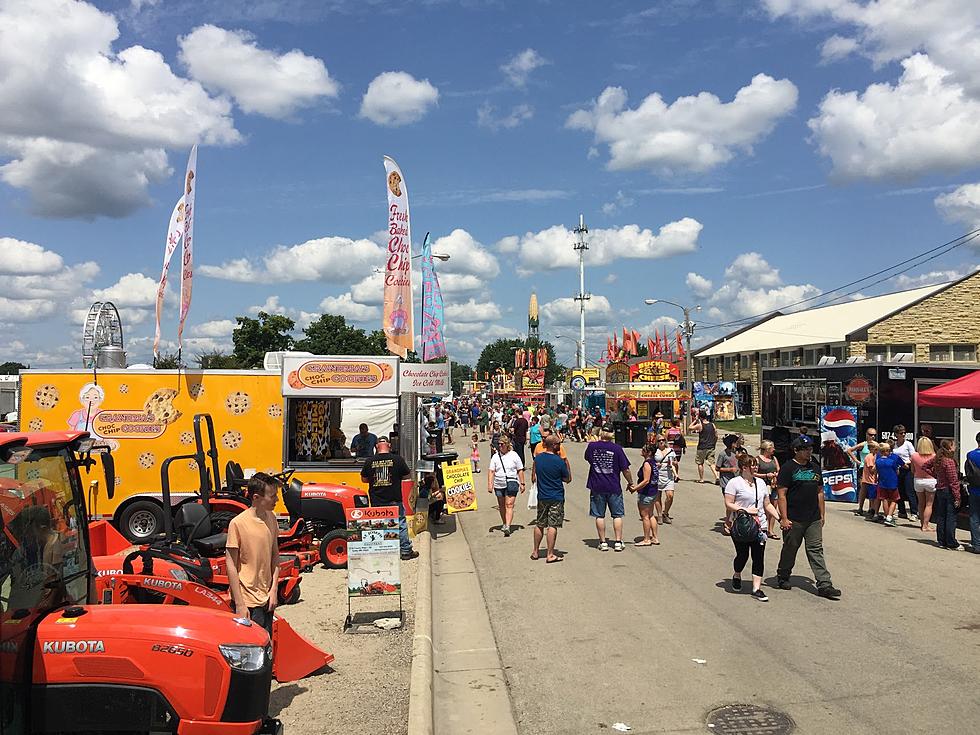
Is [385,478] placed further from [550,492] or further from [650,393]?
[650,393]

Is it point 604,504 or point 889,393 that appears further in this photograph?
point 889,393

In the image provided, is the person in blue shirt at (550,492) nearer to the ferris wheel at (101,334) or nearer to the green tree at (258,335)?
the ferris wheel at (101,334)

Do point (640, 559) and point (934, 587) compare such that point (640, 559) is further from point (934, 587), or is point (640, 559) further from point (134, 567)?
point (134, 567)

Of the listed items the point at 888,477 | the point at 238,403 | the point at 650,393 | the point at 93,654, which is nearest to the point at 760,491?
the point at 888,477

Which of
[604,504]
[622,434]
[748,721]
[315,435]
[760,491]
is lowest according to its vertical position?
[748,721]

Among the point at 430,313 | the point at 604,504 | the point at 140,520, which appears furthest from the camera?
the point at 430,313

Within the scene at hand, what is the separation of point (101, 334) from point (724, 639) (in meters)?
12.6

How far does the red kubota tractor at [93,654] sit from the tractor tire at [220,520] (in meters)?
5.93

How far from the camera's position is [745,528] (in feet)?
30.0

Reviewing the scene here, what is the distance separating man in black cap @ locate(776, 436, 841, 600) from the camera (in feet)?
29.8

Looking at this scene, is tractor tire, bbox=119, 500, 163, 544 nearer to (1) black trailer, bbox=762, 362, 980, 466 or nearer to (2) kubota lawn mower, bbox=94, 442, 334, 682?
(2) kubota lawn mower, bbox=94, 442, 334, 682

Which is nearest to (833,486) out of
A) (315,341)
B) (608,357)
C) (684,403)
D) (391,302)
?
(391,302)

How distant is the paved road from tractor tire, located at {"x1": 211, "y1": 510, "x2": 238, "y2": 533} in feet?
11.3

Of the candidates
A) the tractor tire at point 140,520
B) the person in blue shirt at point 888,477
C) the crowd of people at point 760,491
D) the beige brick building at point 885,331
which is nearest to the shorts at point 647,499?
the crowd of people at point 760,491
